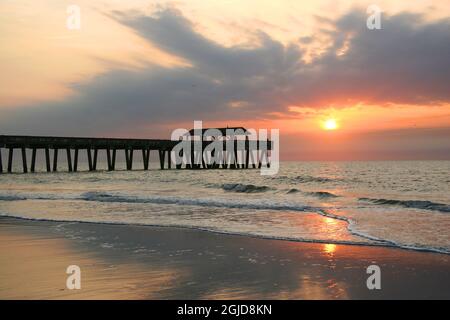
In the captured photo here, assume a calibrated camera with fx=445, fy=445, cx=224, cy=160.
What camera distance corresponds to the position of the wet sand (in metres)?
5.89

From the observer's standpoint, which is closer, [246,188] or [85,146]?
[246,188]

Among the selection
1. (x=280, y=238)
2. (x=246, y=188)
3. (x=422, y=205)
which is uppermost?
(x=280, y=238)

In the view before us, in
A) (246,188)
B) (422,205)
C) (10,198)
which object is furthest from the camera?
(246,188)

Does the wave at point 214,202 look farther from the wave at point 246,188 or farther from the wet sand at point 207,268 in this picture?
the wave at point 246,188

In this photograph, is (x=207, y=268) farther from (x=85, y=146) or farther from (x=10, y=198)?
(x=85, y=146)

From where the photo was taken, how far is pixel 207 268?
7332 millimetres

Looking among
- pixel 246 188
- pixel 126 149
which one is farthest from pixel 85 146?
pixel 246 188

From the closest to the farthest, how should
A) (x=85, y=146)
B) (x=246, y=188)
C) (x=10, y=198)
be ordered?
(x=10, y=198) → (x=246, y=188) → (x=85, y=146)

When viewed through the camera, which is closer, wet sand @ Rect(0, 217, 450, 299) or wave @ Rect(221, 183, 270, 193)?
wet sand @ Rect(0, 217, 450, 299)

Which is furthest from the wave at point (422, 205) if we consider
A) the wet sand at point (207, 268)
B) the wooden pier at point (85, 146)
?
the wooden pier at point (85, 146)

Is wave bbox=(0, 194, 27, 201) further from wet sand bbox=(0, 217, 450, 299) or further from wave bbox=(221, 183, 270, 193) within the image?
wet sand bbox=(0, 217, 450, 299)

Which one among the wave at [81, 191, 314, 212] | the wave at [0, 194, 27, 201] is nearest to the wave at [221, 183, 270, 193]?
the wave at [81, 191, 314, 212]

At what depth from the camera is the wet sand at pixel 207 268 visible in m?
5.89
